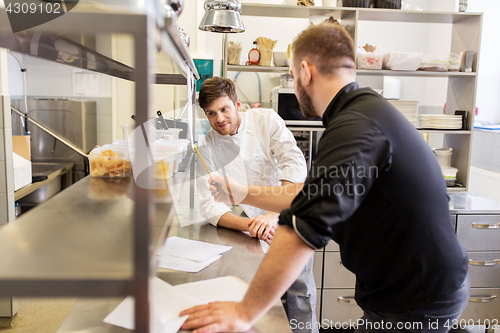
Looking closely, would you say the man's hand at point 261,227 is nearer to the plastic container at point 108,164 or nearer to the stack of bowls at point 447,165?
the plastic container at point 108,164

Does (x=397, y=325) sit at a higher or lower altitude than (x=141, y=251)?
lower

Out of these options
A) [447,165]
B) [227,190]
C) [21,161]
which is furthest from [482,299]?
[21,161]

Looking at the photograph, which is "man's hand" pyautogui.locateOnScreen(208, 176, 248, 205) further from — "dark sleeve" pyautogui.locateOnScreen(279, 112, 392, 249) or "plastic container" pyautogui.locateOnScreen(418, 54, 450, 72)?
"plastic container" pyautogui.locateOnScreen(418, 54, 450, 72)

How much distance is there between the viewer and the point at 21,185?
9.61 feet

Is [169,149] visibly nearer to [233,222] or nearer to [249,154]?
[233,222]

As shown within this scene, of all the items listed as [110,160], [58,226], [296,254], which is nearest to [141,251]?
[58,226]

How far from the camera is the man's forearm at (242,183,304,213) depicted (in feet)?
6.02

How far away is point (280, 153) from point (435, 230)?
1.38 m

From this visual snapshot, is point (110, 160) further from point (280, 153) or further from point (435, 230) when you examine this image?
point (280, 153)

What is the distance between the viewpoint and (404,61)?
9.96 ft

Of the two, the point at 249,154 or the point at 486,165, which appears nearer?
the point at 249,154

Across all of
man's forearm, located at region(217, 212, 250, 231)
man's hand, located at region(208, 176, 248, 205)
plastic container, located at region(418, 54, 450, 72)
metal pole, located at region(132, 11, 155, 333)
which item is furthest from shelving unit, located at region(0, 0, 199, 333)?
plastic container, located at region(418, 54, 450, 72)

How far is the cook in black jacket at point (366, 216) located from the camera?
97cm

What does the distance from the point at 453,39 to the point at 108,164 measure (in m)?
3.15
